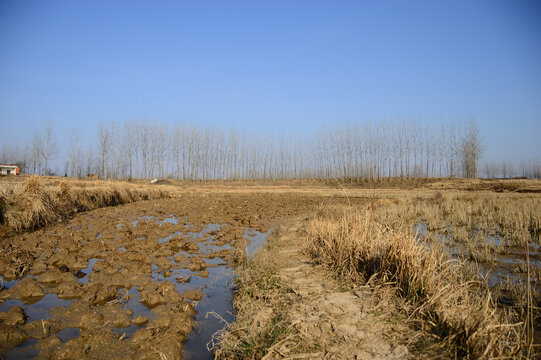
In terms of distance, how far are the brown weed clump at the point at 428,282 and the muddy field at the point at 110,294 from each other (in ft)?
6.80

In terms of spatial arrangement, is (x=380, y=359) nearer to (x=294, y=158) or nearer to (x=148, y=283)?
(x=148, y=283)

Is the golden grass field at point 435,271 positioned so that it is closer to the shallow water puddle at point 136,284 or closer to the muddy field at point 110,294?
the shallow water puddle at point 136,284

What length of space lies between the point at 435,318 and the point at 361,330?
0.77m

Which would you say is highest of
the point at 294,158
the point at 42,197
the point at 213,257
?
the point at 294,158

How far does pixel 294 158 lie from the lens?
66875 mm

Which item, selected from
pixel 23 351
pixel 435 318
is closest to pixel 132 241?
pixel 23 351

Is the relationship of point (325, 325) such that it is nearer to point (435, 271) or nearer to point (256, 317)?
point (256, 317)

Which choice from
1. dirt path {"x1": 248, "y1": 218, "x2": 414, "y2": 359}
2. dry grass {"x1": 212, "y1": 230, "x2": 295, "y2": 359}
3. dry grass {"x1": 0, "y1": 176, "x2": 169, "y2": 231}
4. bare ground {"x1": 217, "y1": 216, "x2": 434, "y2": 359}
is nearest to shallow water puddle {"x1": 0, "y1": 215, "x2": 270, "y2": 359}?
dry grass {"x1": 212, "y1": 230, "x2": 295, "y2": 359}

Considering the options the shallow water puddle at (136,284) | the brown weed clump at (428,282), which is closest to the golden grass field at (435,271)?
the brown weed clump at (428,282)

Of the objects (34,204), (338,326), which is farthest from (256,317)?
(34,204)

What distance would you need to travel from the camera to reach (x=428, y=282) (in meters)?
3.55

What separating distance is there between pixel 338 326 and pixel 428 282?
1236mm

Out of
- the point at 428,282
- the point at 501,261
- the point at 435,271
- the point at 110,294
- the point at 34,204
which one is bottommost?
the point at 501,261

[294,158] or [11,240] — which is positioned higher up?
[294,158]
